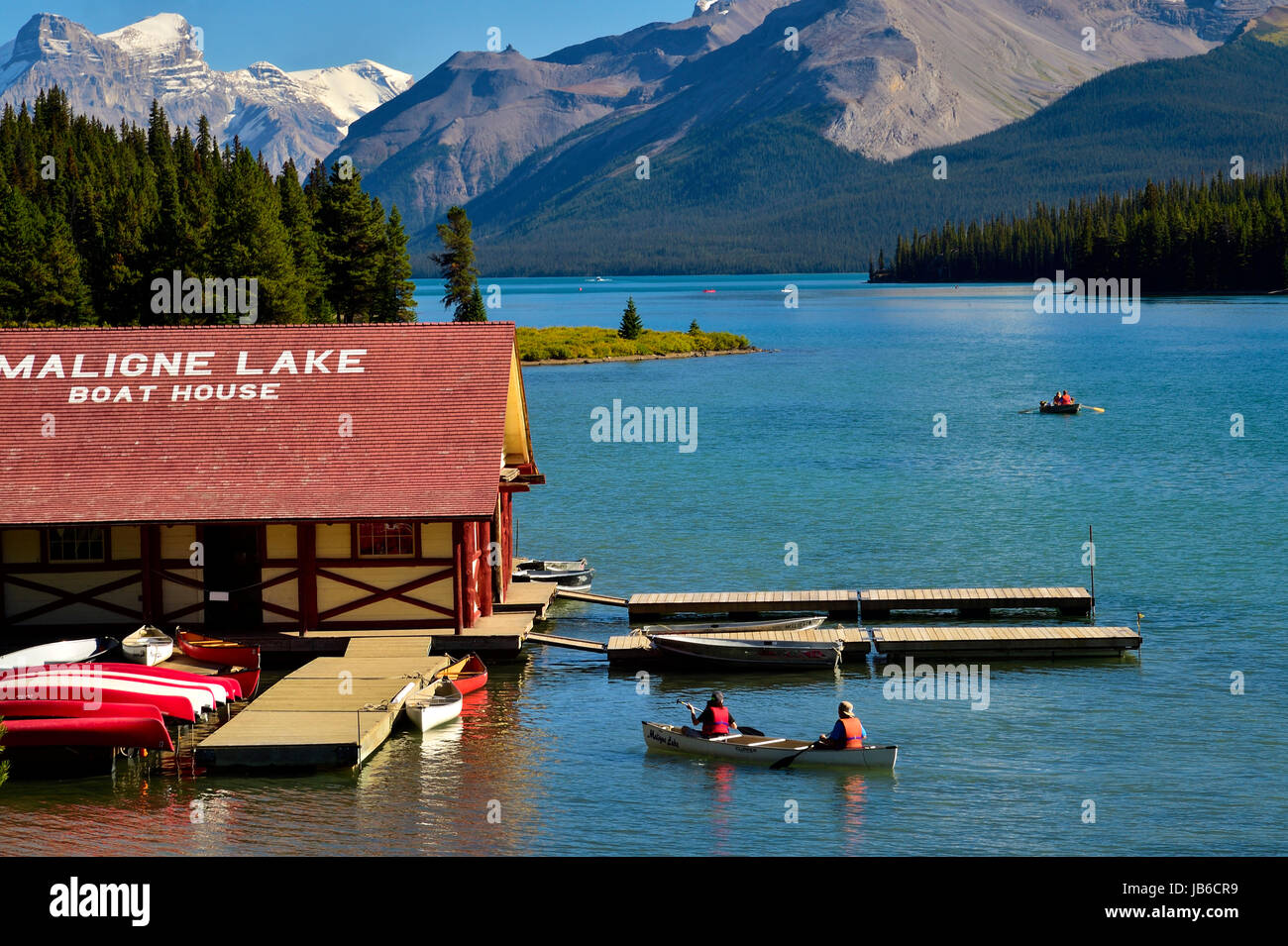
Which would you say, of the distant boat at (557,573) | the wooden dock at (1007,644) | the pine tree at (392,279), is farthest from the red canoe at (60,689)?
the pine tree at (392,279)

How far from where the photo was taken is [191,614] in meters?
34.6

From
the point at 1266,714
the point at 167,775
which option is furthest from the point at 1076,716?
the point at 167,775

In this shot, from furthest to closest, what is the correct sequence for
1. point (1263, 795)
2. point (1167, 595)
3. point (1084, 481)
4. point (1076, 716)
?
point (1084, 481) → point (1167, 595) → point (1076, 716) → point (1263, 795)

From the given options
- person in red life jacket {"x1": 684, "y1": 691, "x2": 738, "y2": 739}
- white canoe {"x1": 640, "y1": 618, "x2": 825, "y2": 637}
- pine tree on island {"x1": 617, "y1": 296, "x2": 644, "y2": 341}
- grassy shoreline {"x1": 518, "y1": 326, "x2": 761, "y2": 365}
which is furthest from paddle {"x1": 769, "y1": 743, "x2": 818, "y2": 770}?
pine tree on island {"x1": 617, "y1": 296, "x2": 644, "y2": 341}

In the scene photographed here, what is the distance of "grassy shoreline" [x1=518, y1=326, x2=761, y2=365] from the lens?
507ft

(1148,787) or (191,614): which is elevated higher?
(191,614)

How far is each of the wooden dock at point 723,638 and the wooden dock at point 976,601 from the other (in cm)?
430

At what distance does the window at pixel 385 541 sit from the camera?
34531 millimetres

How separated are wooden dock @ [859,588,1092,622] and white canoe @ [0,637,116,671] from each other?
63.3 feet

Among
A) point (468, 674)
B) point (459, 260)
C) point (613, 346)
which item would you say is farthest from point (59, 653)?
point (459, 260)

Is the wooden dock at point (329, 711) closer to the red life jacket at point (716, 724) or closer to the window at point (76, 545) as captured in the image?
the window at point (76, 545)

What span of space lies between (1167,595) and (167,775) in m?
28.7

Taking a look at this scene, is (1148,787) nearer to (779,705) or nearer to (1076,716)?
(1076,716)

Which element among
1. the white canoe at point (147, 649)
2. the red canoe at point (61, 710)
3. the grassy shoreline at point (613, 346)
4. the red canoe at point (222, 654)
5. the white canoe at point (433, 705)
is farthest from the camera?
the grassy shoreline at point (613, 346)
